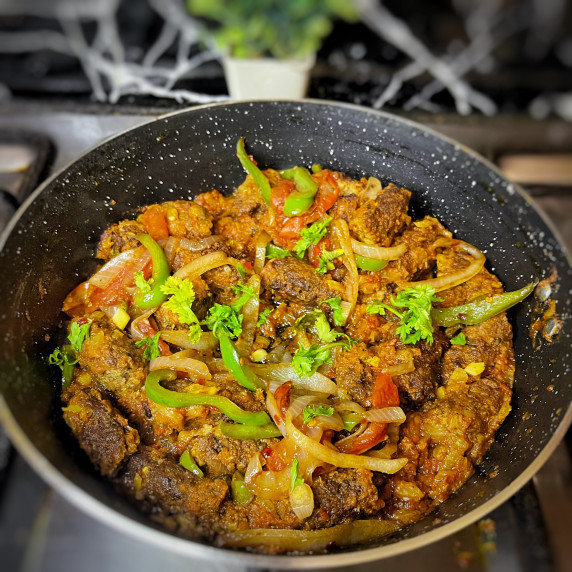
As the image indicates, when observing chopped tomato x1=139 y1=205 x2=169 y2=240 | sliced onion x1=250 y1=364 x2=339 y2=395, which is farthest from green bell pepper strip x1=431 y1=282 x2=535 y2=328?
chopped tomato x1=139 y1=205 x2=169 y2=240

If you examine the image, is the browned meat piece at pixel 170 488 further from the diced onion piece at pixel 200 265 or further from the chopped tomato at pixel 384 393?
the diced onion piece at pixel 200 265

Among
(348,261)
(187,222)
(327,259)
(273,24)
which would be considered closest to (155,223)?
(187,222)

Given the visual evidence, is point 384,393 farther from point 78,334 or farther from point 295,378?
point 78,334

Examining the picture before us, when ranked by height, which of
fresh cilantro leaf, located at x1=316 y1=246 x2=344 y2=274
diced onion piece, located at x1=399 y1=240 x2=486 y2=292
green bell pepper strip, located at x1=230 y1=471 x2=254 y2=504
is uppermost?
diced onion piece, located at x1=399 y1=240 x2=486 y2=292

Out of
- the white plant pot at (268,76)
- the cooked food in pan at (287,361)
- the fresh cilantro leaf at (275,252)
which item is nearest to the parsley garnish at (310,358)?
the cooked food in pan at (287,361)

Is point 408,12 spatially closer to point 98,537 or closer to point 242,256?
point 242,256

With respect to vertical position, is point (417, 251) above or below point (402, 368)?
above

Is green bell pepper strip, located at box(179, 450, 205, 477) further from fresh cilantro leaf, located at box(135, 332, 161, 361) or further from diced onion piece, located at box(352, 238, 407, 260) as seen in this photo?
diced onion piece, located at box(352, 238, 407, 260)
